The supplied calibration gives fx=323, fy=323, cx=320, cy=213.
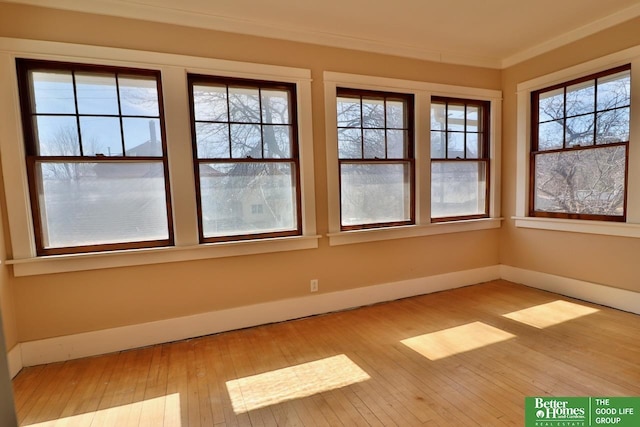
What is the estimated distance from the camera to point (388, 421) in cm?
182

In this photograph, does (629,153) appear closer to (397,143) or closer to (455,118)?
(455,118)

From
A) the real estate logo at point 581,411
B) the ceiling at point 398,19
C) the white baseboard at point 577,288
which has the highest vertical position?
the ceiling at point 398,19

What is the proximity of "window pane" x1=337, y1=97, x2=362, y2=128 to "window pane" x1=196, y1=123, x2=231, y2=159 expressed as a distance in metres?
1.17

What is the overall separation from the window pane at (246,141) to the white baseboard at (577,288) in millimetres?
3545

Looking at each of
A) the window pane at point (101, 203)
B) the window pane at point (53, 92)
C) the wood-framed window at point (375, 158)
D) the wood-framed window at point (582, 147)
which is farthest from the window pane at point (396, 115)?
the window pane at point (53, 92)

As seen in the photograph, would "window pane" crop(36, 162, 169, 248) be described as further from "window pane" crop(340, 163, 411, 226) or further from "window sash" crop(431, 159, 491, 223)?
"window sash" crop(431, 159, 491, 223)

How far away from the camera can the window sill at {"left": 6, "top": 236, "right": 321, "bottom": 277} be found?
2470 millimetres

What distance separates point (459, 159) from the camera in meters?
4.00

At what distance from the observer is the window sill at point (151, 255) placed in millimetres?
2470

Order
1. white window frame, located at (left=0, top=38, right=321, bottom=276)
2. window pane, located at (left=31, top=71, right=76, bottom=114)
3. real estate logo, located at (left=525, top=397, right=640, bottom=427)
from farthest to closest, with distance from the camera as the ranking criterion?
window pane, located at (left=31, top=71, right=76, bottom=114)
white window frame, located at (left=0, top=38, right=321, bottom=276)
real estate logo, located at (left=525, top=397, right=640, bottom=427)

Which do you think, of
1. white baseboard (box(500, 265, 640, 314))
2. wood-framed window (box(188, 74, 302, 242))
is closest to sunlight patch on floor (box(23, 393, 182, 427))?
wood-framed window (box(188, 74, 302, 242))

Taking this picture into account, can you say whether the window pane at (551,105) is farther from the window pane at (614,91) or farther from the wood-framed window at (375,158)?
the wood-framed window at (375,158)

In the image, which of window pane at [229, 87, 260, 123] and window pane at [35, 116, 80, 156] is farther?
window pane at [229, 87, 260, 123]

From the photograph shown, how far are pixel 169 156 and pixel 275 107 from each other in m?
1.08
